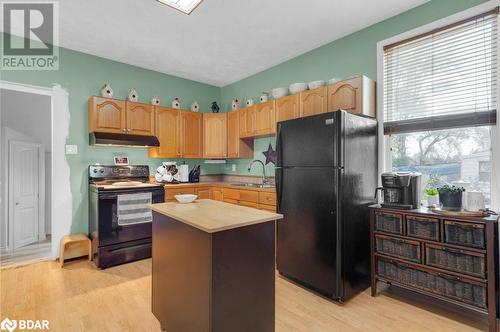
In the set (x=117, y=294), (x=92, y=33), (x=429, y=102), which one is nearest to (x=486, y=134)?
(x=429, y=102)

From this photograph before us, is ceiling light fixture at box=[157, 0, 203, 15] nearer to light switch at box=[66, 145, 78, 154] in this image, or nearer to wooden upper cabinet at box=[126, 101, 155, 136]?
wooden upper cabinet at box=[126, 101, 155, 136]

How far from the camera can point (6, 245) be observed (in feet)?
13.0

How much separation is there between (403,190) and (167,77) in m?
4.05

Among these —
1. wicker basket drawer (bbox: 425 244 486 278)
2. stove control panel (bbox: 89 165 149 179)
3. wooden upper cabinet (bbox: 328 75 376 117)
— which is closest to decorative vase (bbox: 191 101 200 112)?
stove control panel (bbox: 89 165 149 179)

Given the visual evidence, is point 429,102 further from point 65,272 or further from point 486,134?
point 65,272

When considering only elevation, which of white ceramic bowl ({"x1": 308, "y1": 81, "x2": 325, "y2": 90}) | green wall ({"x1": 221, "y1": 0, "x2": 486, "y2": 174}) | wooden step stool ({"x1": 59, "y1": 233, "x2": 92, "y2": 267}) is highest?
green wall ({"x1": 221, "y1": 0, "x2": 486, "y2": 174})

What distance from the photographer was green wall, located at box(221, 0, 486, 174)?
8.18 feet

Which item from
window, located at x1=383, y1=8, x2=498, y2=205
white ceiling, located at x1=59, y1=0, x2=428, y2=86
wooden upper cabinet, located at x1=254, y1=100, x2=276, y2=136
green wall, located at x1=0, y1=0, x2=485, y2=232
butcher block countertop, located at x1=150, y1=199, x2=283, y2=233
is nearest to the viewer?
butcher block countertop, located at x1=150, y1=199, x2=283, y2=233

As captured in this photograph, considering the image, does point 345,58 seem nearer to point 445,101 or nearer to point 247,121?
point 445,101

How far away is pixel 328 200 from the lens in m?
2.39

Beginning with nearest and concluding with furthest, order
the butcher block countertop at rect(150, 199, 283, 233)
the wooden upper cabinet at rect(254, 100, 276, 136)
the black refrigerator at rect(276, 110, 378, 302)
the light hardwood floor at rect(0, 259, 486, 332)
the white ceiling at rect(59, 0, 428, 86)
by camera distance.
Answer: the butcher block countertop at rect(150, 199, 283, 233) → the light hardwood floor at rect(0, 259, 486, 332) → the black refrigerator at rect(276, 110, 378, 302) → the white ceiling at rect(59, 0, 428, 86) → the wooden upper cabinet at rect(254, 100, 276, 136)

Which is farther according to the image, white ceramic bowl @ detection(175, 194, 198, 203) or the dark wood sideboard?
white ceramic bowl @ detection(175, 194, 198, 203)

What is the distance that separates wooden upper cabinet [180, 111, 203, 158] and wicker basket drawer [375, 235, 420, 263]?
3.21 metres

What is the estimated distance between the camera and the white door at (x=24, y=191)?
4.05 meters
